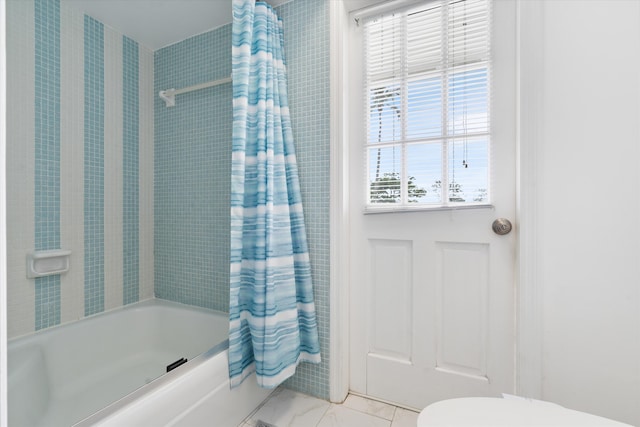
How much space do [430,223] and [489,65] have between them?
2.21 ft

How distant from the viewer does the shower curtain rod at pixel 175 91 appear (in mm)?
1673

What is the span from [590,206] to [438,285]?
598mm

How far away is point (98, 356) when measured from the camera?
1.54 m

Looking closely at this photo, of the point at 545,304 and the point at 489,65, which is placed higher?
the point at 489,65

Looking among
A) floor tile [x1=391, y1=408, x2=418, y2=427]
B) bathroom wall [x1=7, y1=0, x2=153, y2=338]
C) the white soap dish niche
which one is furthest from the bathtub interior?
floor tile [x1=391, y1=408, x2=418, y2=427]

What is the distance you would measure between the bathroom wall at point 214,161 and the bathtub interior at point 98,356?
156 mm

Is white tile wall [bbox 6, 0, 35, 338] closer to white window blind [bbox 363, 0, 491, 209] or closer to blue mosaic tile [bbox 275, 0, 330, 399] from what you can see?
blue mosaic tile [bbox 275, 0, 330, 399]

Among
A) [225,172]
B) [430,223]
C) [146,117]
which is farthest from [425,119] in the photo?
[146,117]

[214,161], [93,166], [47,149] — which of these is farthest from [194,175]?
[47,149]

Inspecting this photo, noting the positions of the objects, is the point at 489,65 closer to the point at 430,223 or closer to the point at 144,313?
the point at 430,223

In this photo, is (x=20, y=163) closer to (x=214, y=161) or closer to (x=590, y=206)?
(x=214, y=161)

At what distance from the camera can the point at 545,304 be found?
1107 millimetres

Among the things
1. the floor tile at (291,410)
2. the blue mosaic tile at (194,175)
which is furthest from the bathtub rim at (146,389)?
the blue mosaic tile at (194,175)

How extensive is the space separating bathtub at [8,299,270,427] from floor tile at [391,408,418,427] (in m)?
0.60
